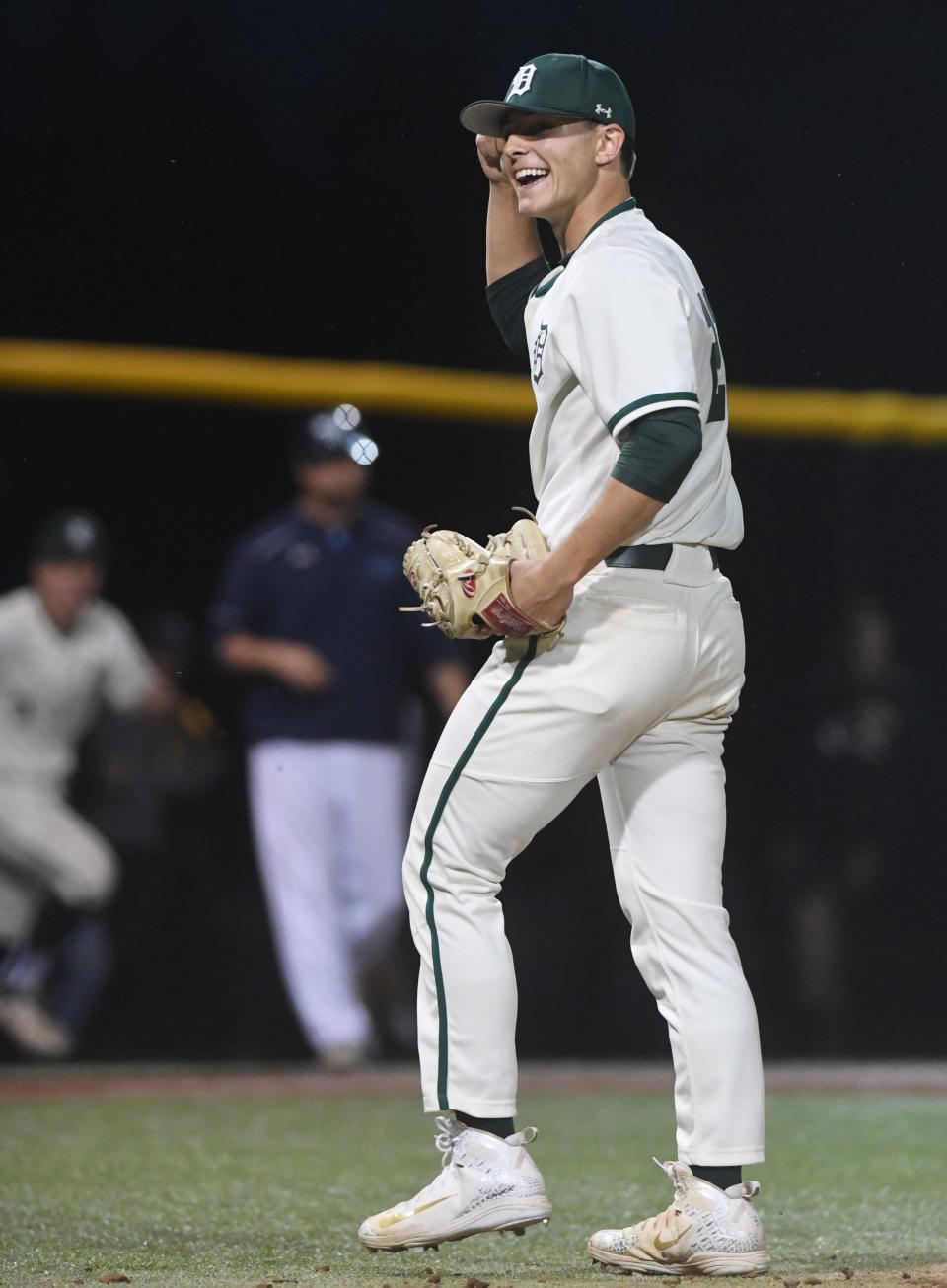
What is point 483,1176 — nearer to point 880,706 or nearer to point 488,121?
point 488,121

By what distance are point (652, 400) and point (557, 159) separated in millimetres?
448

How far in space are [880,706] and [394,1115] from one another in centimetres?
286

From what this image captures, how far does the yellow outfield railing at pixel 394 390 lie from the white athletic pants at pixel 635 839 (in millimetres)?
4060

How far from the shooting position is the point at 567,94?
9.27ft

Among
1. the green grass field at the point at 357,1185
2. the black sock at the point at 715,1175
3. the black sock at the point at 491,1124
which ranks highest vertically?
the black sock at the point at 491,1124

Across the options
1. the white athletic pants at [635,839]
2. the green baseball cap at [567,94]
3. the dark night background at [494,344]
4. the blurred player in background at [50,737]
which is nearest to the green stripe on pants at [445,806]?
the white athletic pants at [635,839]

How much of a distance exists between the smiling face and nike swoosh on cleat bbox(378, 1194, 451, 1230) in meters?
1.36

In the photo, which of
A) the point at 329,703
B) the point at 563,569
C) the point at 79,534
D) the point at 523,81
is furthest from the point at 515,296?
the point at 79,534

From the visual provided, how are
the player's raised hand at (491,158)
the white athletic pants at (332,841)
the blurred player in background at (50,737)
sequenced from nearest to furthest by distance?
the player's raised hand at (491,158) < the white athletic pants at (332,841) < the blurred player in background at (50,737)

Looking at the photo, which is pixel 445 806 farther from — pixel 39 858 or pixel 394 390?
pixel 394 390

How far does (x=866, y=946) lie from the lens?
7.10m

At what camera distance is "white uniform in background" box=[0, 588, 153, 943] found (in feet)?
21.5

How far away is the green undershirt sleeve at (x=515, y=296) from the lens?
311cm

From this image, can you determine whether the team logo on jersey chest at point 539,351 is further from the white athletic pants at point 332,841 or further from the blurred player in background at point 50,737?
the blurred player in background at point 50,737
